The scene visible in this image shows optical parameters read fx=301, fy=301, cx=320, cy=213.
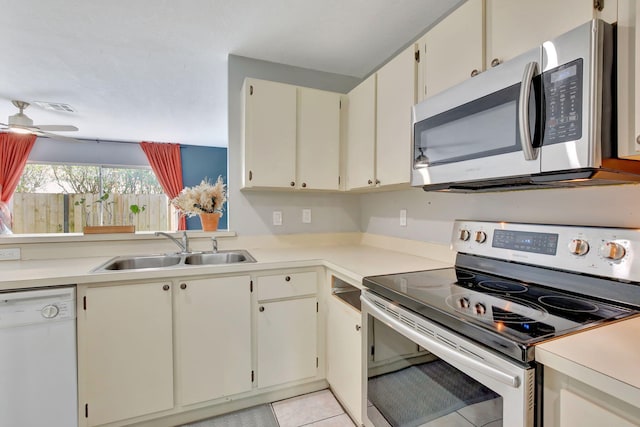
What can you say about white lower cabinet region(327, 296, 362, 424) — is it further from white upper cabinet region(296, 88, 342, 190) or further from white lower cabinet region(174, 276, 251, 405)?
white upper cabinet region(296, 88, 342, 190)

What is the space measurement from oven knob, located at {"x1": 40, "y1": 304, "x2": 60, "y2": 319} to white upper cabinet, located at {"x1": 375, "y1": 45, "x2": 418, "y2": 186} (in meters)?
1.72

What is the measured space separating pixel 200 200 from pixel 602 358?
2139 mm

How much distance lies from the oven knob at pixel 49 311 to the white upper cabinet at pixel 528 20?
6.83 feet

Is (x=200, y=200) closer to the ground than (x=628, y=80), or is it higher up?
closer to the ground

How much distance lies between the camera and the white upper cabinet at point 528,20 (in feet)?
2.77

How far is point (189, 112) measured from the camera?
3.79 m

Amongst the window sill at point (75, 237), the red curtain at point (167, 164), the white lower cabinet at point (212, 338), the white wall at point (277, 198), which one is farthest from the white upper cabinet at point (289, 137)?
the red curtain at point (167, 164)

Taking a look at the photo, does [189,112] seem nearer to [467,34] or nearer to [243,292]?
[243,292]

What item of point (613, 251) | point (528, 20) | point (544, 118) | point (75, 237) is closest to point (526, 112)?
point (544, 118)

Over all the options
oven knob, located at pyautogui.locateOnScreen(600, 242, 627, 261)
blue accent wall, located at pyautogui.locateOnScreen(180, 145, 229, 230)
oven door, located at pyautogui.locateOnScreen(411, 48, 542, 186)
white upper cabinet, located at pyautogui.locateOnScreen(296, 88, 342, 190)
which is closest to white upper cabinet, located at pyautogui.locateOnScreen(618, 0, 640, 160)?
oven door, located at pyautogui.locateOnScreen(411, 48, 542, 186)

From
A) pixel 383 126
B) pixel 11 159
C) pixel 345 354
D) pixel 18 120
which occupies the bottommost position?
pixel 345 354

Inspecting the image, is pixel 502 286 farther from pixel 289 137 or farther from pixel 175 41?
pixel 175 41

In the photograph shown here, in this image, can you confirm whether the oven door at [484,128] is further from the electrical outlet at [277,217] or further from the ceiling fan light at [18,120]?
the ceiling fan light at [18,120]

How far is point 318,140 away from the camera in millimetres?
2146
